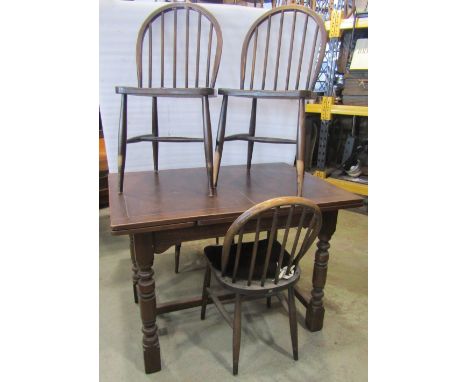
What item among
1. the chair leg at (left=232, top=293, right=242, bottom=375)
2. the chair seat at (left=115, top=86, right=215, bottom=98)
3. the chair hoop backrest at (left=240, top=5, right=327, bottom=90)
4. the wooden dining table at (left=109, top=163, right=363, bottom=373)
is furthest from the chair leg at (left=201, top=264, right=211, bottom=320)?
the chair hoop backrest at (left=240, top=5, right=327, bottom=90)

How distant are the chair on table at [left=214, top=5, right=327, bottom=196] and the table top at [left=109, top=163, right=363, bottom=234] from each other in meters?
0.11

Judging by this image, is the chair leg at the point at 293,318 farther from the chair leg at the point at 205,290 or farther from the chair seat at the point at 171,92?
the chair seat at the point at 171,92

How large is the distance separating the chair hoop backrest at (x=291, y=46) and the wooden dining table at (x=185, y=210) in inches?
19.6

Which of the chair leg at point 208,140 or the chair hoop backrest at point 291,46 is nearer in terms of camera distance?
the chair leg at point 208,140

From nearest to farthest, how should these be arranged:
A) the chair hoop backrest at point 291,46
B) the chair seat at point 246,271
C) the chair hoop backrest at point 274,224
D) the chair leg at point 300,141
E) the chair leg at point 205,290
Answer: the chair hoop backrest at point 274,224
the chair seat at point 246,271
the chair leg at point 300,141
the chair hoop backrest at point 291,46
the chair leg at point 205,290

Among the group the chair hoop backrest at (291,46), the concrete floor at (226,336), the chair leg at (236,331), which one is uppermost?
the chair hoop backrest at (291,46)

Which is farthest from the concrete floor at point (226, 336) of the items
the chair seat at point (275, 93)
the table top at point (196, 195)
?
the chair seat at point (275, 93)

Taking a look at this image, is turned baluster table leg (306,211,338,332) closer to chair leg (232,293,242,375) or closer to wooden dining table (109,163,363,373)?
wooden dining table (109,163,363,373)

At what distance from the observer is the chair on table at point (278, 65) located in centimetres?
148

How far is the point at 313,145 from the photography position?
3.68 m

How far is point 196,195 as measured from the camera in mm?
1447

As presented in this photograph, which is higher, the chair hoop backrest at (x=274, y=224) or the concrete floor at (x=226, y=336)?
the chair hoop backrest at (x=274, y=224)

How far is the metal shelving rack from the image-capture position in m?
3.00

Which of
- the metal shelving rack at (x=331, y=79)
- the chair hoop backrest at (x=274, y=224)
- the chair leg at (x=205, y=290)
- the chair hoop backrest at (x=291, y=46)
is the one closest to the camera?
the chair hoop backrest at (x=274, y=224)
